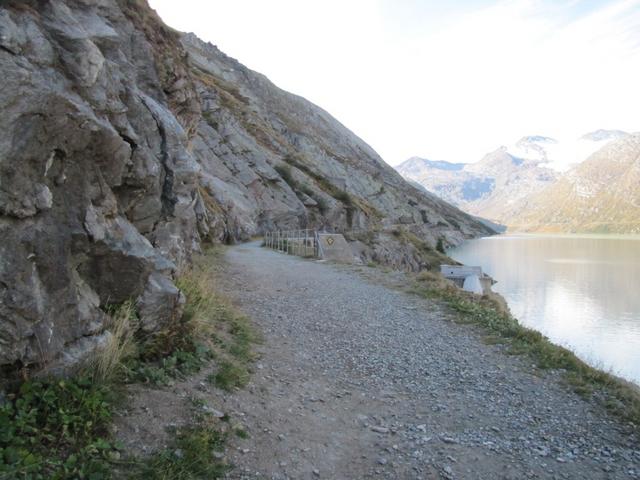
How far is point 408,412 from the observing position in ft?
20.1

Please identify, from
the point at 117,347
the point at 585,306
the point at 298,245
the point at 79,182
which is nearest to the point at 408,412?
the point at 117,347

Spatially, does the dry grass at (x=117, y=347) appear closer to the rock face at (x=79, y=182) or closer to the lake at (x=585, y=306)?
the rock face at (x=79, y=182)

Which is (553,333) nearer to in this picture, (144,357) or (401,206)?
(144,357)

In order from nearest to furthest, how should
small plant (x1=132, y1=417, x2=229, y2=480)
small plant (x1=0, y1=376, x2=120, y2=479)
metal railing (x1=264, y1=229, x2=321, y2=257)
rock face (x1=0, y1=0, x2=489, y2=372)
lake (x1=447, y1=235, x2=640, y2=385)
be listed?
small plant (x1=0, y1=376, x2=120, y2=479), small plant (x1=132, y1=417, x2=229, y2=480), rock face (x1=0, y1=0, x2=489, y2=372), lake (x1=447, y1=235, x2=640, y2=385), metal railing (x1=264, y1=229, x2=321, y2=257)

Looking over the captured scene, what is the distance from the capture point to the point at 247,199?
143ft

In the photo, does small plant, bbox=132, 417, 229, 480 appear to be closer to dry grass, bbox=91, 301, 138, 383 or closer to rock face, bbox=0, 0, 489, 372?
dry grass, bbox=91, 301, 138, 383

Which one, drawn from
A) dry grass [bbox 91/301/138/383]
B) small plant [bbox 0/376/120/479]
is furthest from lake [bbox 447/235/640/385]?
small plant [bbox 0/376/120/479]

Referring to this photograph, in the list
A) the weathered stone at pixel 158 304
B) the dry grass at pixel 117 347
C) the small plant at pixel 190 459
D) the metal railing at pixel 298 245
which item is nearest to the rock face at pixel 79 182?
the weathered stone at pixel 158 304

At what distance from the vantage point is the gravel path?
4.82 meters

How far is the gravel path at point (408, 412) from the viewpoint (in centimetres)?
482

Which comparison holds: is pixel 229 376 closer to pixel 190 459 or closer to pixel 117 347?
pixel 117 347

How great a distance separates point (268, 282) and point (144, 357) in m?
9.77

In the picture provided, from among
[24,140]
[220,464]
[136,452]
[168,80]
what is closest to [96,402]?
[136,452]

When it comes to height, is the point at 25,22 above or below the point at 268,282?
above
